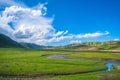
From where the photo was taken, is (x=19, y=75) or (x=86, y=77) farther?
(x=19, y=75)

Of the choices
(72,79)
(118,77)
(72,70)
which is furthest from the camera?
(72,70)

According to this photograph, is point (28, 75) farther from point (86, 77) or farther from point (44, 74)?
point (86, 77)

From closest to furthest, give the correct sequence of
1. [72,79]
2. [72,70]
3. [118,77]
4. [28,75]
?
[72,79] < [118,77] < [28,75] < [72,70]

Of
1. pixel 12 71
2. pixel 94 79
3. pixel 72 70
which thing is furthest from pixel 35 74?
pixel 94 79

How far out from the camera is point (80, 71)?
74938 mm

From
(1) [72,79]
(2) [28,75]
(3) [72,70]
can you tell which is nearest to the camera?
(1) [72,79]

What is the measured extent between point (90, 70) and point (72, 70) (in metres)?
7.36

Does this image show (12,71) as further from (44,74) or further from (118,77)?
(118,77)

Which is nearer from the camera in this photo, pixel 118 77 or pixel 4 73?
pixel 118 77

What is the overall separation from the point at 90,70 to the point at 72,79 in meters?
21.8

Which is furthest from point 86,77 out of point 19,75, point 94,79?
point 19,75

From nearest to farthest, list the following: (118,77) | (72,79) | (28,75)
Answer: (72,79) → (118,77) → (28,75)

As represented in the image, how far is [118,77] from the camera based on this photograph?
6144 centimetres

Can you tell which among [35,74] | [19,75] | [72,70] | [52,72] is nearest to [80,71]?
[72,70]
